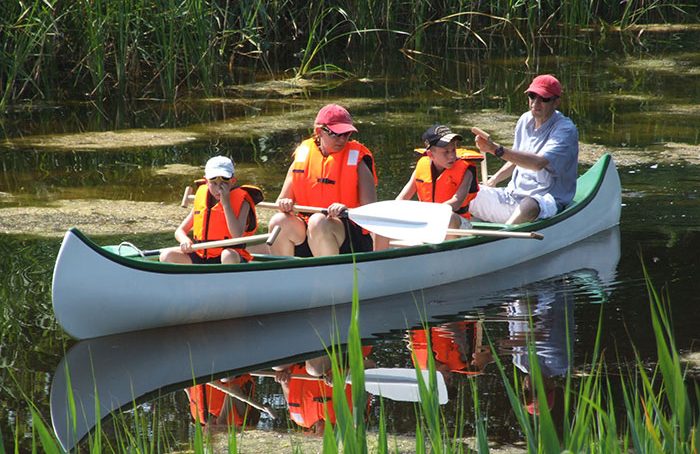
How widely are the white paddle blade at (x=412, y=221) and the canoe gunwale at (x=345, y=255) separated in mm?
65

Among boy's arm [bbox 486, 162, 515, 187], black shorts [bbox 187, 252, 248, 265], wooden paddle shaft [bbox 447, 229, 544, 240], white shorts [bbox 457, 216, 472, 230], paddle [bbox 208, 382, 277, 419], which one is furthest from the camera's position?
boy's arm [bbox 486, 162, 515, 187]

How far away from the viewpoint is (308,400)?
4.06 m

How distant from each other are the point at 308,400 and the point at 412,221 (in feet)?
4.65

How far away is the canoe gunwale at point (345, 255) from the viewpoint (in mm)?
4652

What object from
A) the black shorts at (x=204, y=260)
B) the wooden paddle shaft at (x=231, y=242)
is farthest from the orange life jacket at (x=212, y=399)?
the black shorts at (x=204, y=260)

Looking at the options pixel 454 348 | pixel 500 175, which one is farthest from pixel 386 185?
pixel 454 348

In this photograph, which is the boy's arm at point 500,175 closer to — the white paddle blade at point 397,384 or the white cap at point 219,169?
the white cap at point 219,169

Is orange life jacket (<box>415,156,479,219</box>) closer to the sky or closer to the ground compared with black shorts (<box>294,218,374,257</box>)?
closer to the sky

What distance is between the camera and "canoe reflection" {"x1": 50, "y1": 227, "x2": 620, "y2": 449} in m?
4.23

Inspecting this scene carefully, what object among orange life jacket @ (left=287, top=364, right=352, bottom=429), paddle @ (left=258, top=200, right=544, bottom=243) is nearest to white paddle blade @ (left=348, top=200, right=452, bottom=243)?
paddle @ (left=258, top=200, right=544, bottom=243)

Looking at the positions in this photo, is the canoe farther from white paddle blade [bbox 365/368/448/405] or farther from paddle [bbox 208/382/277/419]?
paddle [bbox 208/382/277/419]

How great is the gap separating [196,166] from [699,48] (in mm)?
6430

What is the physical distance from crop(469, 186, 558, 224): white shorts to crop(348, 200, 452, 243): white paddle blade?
548 millimetres

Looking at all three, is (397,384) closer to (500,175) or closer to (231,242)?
(231,242)
